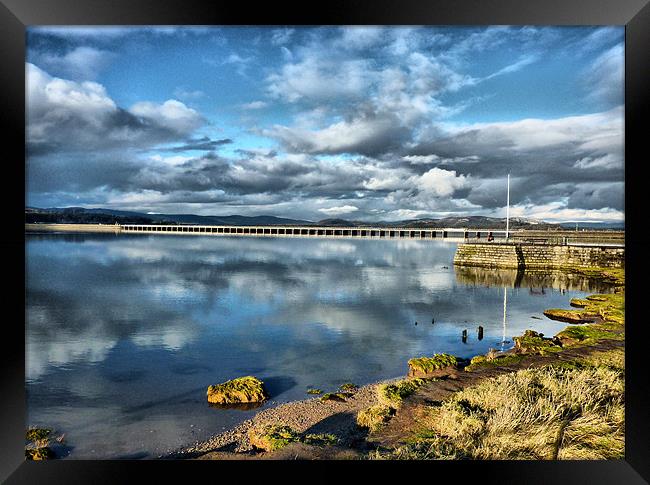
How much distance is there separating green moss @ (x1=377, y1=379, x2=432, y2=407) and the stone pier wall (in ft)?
55.8

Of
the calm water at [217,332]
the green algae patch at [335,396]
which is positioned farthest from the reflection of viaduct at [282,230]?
the green algae patch at [335,396]

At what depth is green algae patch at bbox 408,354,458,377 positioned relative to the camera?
747 centimetres

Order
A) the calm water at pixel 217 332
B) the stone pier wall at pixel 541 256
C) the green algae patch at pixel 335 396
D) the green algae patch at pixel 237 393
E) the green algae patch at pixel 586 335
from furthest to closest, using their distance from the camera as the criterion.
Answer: the stone pier wall at pixel 541 256 < the green algae patch at pixel 586 335 < the calm water at pixel 217 332 < the green algae patch at pixel 237 393 < the green algae patch at pixel 335 396

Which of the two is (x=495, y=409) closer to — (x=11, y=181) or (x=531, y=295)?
(x=11, y=181)

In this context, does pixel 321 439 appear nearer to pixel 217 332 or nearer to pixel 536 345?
pixel 536 345

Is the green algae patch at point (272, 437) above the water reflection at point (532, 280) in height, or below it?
below

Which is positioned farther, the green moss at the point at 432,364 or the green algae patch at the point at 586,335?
the green algae patch at the point at 586,335

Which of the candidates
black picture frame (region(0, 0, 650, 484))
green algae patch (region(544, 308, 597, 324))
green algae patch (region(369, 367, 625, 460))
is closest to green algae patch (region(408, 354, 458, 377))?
green algae patch (region(369, 367, 625, 460))

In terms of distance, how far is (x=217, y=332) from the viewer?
40.7 feet

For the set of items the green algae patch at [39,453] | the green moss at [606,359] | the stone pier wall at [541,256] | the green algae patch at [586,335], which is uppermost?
the stone pier wall at [541,256]

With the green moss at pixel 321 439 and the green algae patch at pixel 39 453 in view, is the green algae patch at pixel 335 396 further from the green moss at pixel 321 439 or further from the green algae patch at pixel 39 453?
the green algae patch at pixel 39 453

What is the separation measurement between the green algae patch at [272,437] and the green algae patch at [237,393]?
1.29 m

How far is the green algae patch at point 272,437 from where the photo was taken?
468cm

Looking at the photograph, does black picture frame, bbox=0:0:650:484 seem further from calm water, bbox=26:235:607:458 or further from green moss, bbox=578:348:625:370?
green moss, bbox=578:348:625:370
